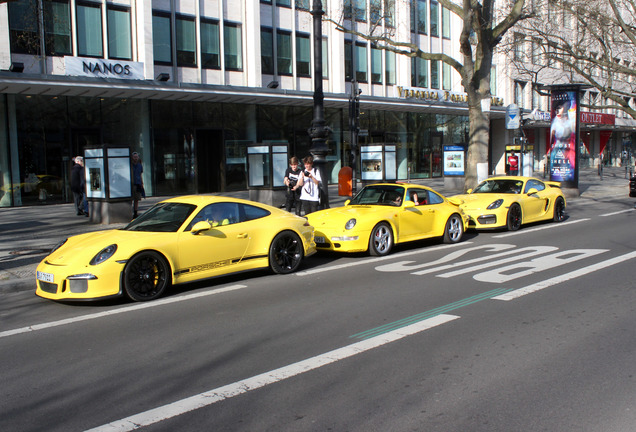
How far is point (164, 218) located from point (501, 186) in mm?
9724

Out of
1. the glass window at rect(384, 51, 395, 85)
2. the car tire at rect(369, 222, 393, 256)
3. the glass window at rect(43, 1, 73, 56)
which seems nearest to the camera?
the car tire at rect(369, 222, 393, 256)

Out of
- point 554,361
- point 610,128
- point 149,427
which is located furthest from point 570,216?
point 610,128

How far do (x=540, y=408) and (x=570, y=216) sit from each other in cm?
1501

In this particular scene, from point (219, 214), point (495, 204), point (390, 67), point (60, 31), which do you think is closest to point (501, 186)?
point (495, 204)

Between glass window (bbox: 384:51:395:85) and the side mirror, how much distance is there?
2712 centimetres

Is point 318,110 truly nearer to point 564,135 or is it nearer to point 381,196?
point 381,196

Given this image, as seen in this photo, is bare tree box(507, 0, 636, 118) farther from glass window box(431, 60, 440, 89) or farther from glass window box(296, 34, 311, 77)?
glass window box(296, 34, 311, 77)

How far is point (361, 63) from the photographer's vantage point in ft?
106

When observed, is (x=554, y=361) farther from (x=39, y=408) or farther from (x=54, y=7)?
(x=54, y=7)

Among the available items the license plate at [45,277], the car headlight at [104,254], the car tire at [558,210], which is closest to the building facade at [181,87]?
the car tire at [558,210]

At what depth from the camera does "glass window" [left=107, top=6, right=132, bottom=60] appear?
22.5 meters

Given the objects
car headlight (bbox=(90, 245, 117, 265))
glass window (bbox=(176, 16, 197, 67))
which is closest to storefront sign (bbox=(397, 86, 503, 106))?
glass window (bbox=(176, 16, 197, 67))

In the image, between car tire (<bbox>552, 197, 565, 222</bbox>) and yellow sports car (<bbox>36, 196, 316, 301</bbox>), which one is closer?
yellow sports car (<bbox>36, 196, 316, 301</bbox>)

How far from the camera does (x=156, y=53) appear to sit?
23.9 meters
